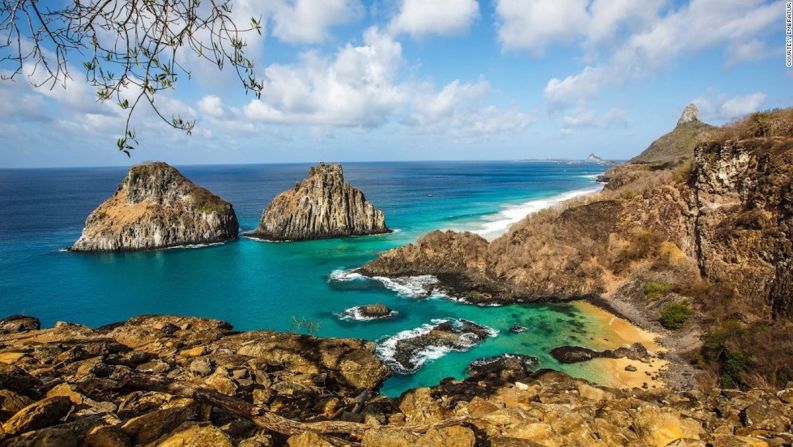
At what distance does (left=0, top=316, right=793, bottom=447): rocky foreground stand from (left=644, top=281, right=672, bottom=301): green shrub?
29.0 metres

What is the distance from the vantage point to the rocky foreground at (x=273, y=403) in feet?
22.0

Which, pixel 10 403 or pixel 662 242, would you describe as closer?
pixel 10 403

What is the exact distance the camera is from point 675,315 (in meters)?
35.5

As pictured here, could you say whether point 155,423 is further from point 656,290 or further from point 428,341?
point 656,290

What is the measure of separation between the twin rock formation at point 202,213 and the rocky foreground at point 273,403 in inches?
2614

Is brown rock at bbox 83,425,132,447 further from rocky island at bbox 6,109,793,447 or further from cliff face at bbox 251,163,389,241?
cliff face at bbox 251,163,389,241

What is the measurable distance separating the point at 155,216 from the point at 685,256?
280 ft

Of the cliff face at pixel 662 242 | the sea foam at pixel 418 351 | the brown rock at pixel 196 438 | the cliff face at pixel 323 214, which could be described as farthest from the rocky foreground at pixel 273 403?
the cliff face at pixel 323 214

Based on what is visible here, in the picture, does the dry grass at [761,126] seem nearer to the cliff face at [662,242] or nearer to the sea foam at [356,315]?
the cliff face at [662,242]

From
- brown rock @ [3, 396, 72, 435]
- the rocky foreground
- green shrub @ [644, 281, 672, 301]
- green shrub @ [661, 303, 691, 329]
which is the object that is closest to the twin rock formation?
green shrub @ [644, 281, 672, 301]

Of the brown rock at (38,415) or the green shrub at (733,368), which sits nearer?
the brown rock at (38,415)

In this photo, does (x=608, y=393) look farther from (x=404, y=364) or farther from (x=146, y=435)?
(x=404, y=364)

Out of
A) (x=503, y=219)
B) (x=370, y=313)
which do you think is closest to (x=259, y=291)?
(x=370, y=313)

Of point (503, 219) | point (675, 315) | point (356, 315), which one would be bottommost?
point (356, 315)
